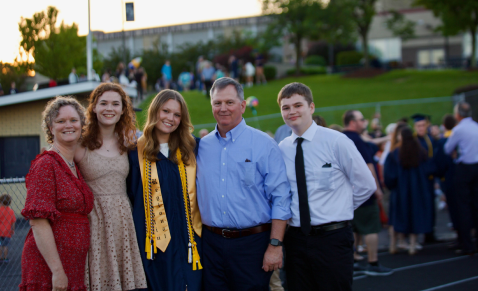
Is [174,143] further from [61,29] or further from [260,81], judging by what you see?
[260,81]

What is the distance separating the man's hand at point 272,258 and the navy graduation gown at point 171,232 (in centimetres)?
56

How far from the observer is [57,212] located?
2789 millimetres

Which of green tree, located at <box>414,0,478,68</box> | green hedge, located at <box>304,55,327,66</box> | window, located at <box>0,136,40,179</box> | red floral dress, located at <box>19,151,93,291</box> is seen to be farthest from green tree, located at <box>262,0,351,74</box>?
red floral dress, located at <box>19,151,93,291</box>

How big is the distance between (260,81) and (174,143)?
26.7m

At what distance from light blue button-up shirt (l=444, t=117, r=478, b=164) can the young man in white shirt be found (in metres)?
3.89

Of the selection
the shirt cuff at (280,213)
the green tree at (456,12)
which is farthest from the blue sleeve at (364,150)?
the green tree at (456,12)

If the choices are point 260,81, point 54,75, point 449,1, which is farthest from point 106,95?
point 449,1

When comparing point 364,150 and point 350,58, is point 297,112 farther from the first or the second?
point 350,58

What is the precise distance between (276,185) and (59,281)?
1711 millimetres

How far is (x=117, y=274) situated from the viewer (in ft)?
10.1

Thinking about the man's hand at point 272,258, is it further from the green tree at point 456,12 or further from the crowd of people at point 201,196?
the green tree at point 456,12

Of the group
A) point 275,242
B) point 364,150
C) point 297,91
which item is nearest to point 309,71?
point 364,150

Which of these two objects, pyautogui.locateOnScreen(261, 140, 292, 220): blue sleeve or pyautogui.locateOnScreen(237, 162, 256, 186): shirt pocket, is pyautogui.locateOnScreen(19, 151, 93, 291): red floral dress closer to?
pyautogui.locateOnScreen(237, 162, 256, 186): shirt pocket

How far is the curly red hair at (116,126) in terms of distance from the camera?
3.21m
